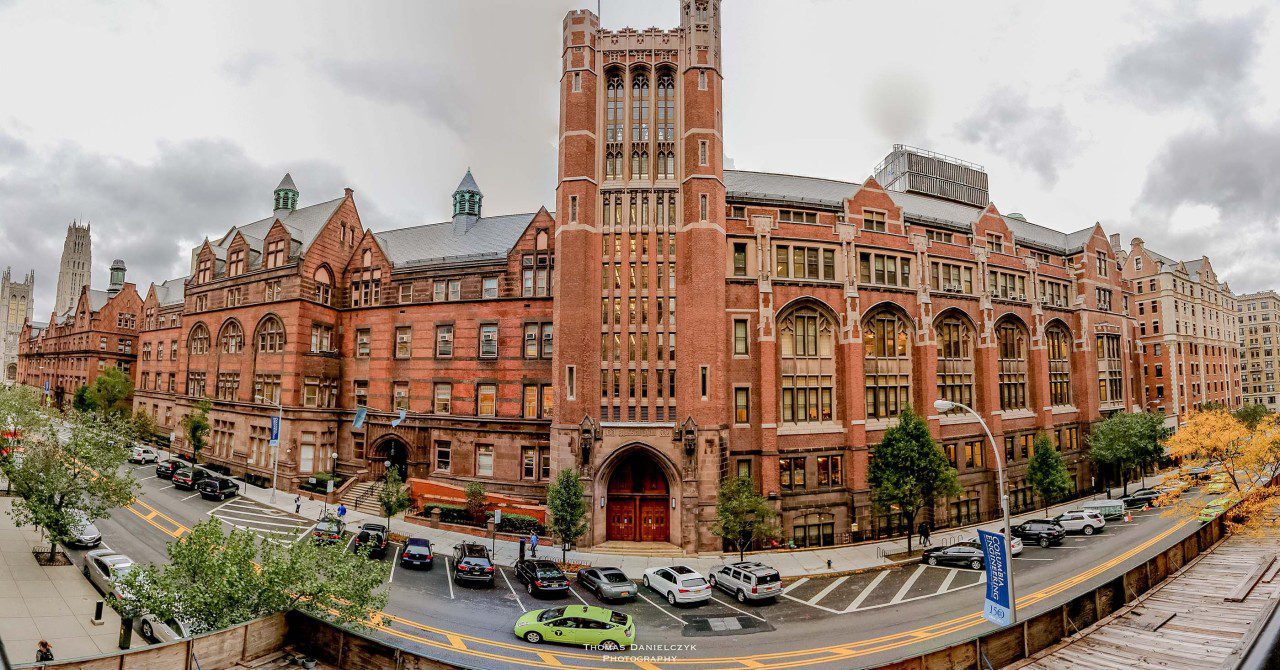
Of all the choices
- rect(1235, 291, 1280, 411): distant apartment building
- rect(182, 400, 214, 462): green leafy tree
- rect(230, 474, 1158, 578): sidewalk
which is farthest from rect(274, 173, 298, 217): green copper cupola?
rect(1235, 291, 1280, 411): distant apartment building

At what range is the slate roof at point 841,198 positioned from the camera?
4112 cm

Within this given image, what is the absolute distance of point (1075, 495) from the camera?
1966 inches

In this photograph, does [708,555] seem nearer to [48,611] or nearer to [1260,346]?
[48,611]

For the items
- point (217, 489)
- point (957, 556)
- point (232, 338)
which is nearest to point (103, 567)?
point (217, 489)

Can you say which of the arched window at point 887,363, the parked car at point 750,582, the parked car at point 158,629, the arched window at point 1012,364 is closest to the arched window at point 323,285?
the parked car at point 158,629

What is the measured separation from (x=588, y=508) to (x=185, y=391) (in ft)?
167

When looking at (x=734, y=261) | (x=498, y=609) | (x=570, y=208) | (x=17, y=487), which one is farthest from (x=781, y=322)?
(x=17, y=487)

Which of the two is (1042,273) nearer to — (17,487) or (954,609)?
(954,609)

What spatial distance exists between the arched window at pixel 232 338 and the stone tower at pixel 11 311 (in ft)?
523

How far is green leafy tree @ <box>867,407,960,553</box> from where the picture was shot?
34.9m

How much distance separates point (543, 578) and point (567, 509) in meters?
5.39

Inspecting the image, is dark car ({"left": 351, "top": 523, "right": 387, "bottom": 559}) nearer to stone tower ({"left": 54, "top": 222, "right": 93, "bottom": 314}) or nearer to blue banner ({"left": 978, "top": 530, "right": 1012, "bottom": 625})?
blue banner ({"left": 978, "top": 530, "right": 1012, "bottom": 625})

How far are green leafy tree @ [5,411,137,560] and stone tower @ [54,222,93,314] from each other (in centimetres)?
15747

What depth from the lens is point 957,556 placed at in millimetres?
32281
